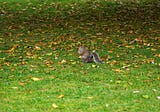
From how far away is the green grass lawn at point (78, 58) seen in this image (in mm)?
6820

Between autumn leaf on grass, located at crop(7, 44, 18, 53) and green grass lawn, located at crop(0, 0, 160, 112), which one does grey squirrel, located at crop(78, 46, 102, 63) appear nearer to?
green grass lawn, located at crop(0, 0, 160, 112)

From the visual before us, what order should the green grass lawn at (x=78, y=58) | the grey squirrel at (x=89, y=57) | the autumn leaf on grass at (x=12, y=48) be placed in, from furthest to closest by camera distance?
the autumn leaf on grass at (x=12, y=48) → the grey squirrel at (x=89, y=57) → the green grass lawn at (x=78, y=58)

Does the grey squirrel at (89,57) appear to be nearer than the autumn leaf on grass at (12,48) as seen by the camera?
Yes

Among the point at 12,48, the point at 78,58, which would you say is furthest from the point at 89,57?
the point at 12,48

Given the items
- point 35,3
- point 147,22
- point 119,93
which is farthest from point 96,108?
point 35,3

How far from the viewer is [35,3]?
20812 mm

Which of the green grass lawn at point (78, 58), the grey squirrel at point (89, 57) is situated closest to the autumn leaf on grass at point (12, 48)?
the green grass lawn at point (78, 58)

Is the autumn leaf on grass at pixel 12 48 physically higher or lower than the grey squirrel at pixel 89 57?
lower

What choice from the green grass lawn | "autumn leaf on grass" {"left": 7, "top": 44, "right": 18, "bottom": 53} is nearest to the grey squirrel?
the green grass lawn

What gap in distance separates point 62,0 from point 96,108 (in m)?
15.5

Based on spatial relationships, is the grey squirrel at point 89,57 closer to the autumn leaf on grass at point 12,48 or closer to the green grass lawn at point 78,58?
the green grass lawn at point 78,58

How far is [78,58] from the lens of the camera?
404 inches

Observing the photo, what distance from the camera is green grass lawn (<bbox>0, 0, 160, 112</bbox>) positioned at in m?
Answer: 6.82

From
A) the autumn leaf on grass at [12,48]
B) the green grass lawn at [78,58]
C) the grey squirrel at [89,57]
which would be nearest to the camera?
the green grass lawn at [78,58]
